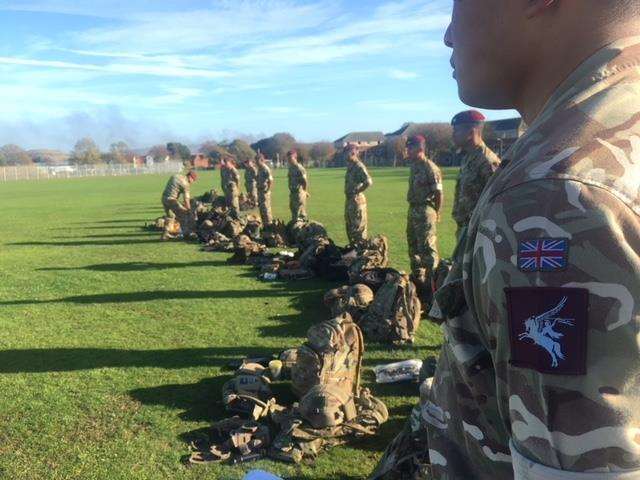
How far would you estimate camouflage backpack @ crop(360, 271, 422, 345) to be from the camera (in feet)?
22.1

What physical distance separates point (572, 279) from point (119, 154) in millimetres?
138755

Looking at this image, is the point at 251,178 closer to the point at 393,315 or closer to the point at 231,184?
the point at 231,184

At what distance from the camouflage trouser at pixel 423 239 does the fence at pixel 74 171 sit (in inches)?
3138

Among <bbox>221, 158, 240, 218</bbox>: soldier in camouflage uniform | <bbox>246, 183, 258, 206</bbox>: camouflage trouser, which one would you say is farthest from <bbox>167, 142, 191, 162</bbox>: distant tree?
<bbox>221, 158, 240, 218</bbox>: soldier in camouflage uniform

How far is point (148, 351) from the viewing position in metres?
6.72

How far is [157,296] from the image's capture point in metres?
A: 9.53

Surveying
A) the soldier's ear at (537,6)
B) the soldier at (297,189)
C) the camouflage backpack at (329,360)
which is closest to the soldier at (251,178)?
the soldier at (297,189)

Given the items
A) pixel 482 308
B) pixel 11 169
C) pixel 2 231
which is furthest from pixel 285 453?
pixel 11 169

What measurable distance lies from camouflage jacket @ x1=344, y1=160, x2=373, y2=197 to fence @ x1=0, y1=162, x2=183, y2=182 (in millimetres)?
76094

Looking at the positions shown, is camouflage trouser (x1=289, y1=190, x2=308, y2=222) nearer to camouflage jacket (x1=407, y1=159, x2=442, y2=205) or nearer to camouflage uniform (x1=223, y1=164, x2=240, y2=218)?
camouflage uniform (x1=223, y1=164, x2=240, y2=218)

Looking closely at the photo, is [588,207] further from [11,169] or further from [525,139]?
[11,169]

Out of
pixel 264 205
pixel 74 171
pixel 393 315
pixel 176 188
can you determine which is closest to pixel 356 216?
pixel 393 315

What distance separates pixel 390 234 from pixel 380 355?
376 inches

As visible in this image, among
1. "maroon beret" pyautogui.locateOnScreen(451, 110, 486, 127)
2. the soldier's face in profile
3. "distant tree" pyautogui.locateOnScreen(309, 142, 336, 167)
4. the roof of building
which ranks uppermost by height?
the roof of building
